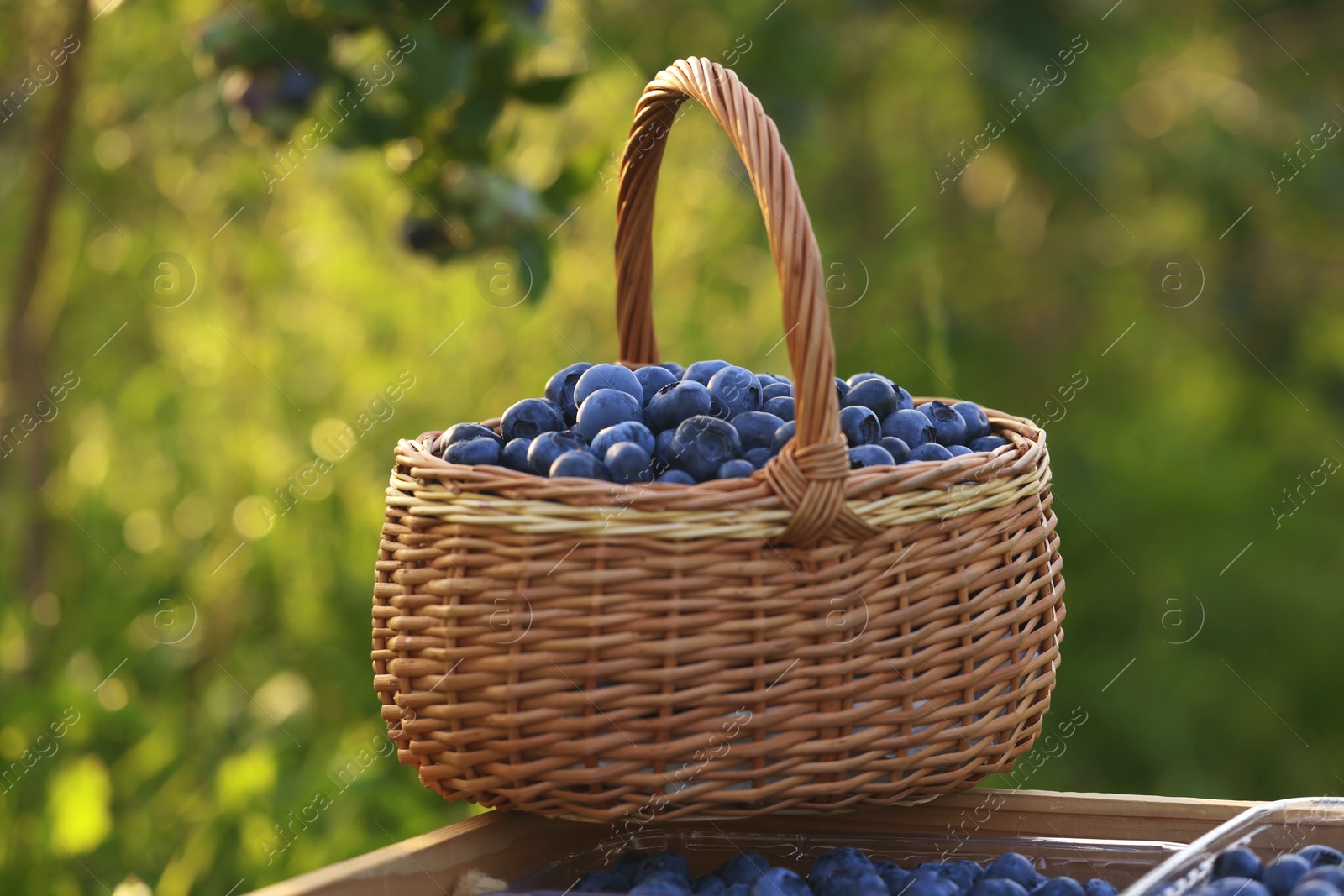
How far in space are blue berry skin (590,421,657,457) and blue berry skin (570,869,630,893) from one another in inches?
11.0

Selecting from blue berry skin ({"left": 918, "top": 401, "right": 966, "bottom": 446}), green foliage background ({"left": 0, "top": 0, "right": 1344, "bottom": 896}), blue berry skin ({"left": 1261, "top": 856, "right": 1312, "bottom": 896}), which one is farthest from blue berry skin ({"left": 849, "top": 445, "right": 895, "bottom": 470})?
green foliage background ({"left": 0, "top": 0, "right": 1344, "bottom": 896})

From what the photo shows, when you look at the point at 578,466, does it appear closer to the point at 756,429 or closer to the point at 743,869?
the point at 756,429

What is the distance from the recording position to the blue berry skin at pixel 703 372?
2.74 feet

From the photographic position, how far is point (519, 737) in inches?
26.7

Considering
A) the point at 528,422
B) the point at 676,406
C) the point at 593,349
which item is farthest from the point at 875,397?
the point at 593,349

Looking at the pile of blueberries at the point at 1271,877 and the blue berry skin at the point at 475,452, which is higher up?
the blue berry skin at the point at 475,452

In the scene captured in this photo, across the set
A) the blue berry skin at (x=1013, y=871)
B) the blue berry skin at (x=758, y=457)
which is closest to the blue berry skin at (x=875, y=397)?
the blue berry skin at (x=758, y=457)

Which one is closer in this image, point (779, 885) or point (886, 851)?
point (779, 885)

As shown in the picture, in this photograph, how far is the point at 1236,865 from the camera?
26.0 inches

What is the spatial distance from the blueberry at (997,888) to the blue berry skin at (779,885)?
0.11 metres

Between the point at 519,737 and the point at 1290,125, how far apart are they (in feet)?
7.30

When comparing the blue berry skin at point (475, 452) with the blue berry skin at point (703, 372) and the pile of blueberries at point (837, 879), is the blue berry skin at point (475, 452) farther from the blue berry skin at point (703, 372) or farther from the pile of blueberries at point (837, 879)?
the pile of blueberries at point (837, 879)

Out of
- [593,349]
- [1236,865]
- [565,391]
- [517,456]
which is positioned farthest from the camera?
[593,349]

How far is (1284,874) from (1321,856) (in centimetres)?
6
